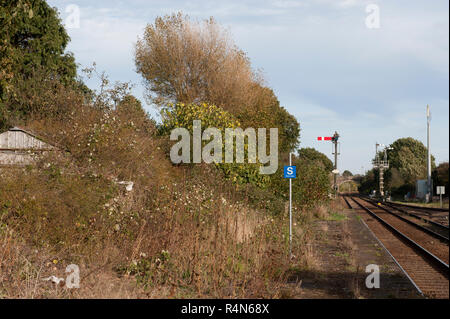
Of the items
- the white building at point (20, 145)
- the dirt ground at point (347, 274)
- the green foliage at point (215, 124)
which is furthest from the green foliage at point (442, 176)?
the white building at point (20, 145)

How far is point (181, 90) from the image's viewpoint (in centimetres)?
3250

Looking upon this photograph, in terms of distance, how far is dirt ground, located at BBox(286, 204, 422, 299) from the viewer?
8.60m

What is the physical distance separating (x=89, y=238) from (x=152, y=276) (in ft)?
6.50

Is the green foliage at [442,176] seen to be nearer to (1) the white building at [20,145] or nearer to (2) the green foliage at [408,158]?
(2) the green foliage at [408,158]

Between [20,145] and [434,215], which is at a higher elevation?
[20,145]

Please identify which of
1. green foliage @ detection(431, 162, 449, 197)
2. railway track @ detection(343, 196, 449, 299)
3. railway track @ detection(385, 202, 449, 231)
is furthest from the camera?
green foliage @ detection(431, 162, 449, 197)

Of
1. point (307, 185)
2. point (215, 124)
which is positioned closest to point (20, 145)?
point (215, 124)

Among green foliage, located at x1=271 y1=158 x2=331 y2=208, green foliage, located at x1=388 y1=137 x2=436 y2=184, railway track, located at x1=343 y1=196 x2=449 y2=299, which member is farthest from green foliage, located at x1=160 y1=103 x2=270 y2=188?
green foliage, located at x1=388 y1=137 x2=436 y2=184

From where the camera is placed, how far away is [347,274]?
34.3 ft

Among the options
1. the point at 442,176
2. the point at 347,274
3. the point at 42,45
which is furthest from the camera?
the point at 442,176

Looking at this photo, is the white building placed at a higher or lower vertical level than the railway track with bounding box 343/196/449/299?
higher

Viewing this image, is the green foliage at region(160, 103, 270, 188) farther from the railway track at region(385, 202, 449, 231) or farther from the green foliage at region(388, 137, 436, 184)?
the green foliage at region(388, 137, 436, 184)

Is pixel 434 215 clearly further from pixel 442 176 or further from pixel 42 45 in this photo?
pixel 42 45
